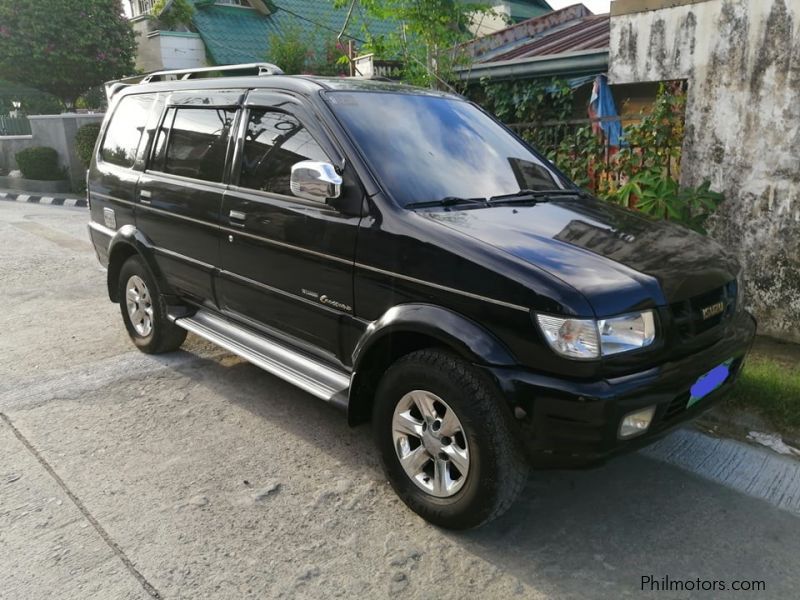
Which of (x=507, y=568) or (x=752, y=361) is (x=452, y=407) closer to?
(x=507, y=568)

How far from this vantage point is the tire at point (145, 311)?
4.68 m

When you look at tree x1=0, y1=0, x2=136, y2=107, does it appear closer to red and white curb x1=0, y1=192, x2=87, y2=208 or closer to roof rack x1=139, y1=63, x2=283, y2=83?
red and white curb x1=0, y1=192, x2=87, y2=208

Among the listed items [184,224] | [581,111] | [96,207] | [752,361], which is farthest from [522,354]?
[581,111]

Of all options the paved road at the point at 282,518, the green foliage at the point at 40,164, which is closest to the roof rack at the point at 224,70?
the paved road at the point at 282,518

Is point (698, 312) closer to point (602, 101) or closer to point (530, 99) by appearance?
point (602, 101)

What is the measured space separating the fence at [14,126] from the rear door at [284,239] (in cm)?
1915

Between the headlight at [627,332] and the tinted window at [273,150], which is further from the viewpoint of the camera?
the tinted window at [273,150]

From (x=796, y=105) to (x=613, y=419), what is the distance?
3.71 meters

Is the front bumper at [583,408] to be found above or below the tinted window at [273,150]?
below

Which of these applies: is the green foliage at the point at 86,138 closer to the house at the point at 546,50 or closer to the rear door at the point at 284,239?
the house at the point at 546,50

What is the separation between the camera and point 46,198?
14273mm

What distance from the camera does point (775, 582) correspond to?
259cm

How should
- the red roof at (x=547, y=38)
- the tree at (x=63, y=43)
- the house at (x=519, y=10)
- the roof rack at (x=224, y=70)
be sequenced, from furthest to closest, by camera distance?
the house at (x=519, y=10)
the tree at (x=63, y=43)
the red roof at (x=547, y=38)
the roof rack at (x=224, y=70)

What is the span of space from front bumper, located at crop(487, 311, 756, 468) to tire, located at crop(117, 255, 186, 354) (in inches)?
118
